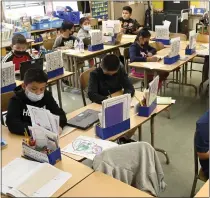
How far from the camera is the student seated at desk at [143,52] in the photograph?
161 inches

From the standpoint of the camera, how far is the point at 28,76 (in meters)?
2.33

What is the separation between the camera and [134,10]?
8.57 m

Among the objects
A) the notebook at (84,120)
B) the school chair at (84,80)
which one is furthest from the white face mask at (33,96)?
the school chair at (84,80)

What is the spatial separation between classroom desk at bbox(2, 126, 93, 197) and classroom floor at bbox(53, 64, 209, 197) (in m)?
Answer: 0.26

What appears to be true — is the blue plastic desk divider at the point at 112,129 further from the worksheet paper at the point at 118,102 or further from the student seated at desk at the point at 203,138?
the student seated at desk at the point at 203,138

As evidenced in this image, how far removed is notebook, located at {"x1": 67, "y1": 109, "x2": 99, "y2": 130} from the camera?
7.68 feet

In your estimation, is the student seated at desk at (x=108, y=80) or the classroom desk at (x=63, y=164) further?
the student seated at desk at (x=108, y=80)

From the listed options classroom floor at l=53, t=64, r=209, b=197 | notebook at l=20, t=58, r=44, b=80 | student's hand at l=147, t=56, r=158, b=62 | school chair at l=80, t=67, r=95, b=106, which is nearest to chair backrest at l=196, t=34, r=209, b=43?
classroom floor at l=53, t=64, r=209, b=197

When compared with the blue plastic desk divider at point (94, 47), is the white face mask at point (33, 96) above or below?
below

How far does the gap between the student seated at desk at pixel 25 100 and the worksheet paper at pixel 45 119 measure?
13.6 inches

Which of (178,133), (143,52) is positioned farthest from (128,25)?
(178,133)

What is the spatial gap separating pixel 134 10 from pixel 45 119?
7.27m

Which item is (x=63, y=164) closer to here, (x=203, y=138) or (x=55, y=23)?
(x=203, y=138)

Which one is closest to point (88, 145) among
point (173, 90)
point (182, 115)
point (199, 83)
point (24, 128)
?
point (24, 128)
